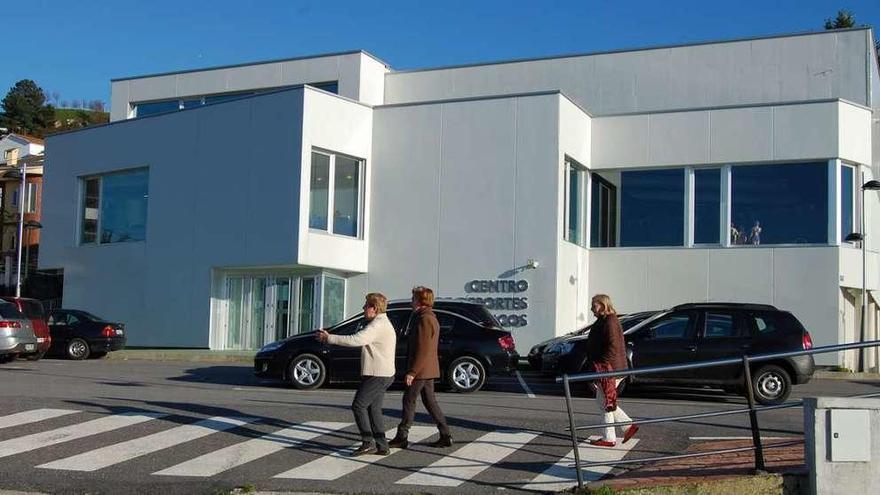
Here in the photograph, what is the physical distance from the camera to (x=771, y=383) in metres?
15.9

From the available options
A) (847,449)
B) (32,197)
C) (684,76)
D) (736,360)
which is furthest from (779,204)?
(32,197)

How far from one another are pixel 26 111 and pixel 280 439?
4601 inches

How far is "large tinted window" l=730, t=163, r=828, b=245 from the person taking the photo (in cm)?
2639

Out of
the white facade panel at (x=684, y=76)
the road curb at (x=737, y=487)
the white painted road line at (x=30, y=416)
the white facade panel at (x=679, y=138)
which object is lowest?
the white painted road line at (x=30, y=416)

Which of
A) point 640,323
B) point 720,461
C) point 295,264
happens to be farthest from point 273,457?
point 295,264

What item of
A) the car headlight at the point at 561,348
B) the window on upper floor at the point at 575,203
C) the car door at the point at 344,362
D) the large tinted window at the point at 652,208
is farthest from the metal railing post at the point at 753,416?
the large tinted window at the point at 652,208

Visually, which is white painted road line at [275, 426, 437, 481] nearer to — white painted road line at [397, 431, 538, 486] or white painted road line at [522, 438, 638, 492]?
white painted road line at [397, 431, 538, 486]

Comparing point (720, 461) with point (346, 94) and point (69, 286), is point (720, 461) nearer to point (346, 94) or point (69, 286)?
point (346, 94)

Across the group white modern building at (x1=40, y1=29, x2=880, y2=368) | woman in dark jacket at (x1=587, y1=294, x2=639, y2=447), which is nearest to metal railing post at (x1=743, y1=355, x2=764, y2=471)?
woman in dark jacket at (x1=587, y1=294, x2=639, y2=447)

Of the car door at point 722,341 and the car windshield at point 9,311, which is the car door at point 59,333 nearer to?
the car windshield at point 9,311

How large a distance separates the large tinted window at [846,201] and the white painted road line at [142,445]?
19.1 meters

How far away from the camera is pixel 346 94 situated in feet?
109

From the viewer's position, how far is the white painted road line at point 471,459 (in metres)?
9.24

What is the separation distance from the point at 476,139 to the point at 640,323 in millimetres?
11803
